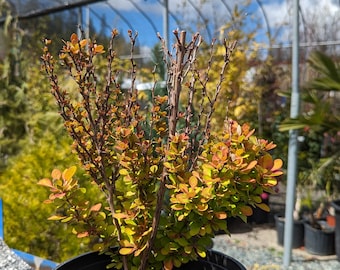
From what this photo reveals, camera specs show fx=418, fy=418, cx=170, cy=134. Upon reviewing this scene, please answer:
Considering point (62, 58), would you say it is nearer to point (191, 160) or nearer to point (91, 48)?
point (91, 48)

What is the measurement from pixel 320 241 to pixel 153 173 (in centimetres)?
311

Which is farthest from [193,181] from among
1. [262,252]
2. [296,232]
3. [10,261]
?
[296,232]

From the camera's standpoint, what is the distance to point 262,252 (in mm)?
3936

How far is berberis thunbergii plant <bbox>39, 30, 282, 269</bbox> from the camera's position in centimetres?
114

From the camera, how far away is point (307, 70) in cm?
650

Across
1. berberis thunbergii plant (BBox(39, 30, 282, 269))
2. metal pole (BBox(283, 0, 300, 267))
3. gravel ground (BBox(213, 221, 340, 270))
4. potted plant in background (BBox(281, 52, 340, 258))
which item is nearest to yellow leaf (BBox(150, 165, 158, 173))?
berberis thunbergii plant (BBox(39, 30, 282, 269))

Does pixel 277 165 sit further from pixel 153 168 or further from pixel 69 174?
pixel 69 174

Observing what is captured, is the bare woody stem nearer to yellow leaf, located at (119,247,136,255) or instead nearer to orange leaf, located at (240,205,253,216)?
yellow leaf, located at (119,247,136,255)

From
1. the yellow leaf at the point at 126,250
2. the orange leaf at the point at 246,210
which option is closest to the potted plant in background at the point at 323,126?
the orange leaf at the point at 246,210

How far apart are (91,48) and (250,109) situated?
3.98 metres

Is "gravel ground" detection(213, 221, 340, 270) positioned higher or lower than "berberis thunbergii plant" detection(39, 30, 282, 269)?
lower

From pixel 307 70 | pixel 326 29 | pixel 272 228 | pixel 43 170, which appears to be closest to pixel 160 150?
pixel 43 170

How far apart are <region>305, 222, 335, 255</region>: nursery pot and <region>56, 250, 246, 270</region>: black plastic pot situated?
2.81m

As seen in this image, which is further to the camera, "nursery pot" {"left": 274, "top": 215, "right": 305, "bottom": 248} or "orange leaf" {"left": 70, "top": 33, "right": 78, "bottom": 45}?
"nursery pot" {"left": 274, "top": 215, "right": 305, "bottom": 248}
